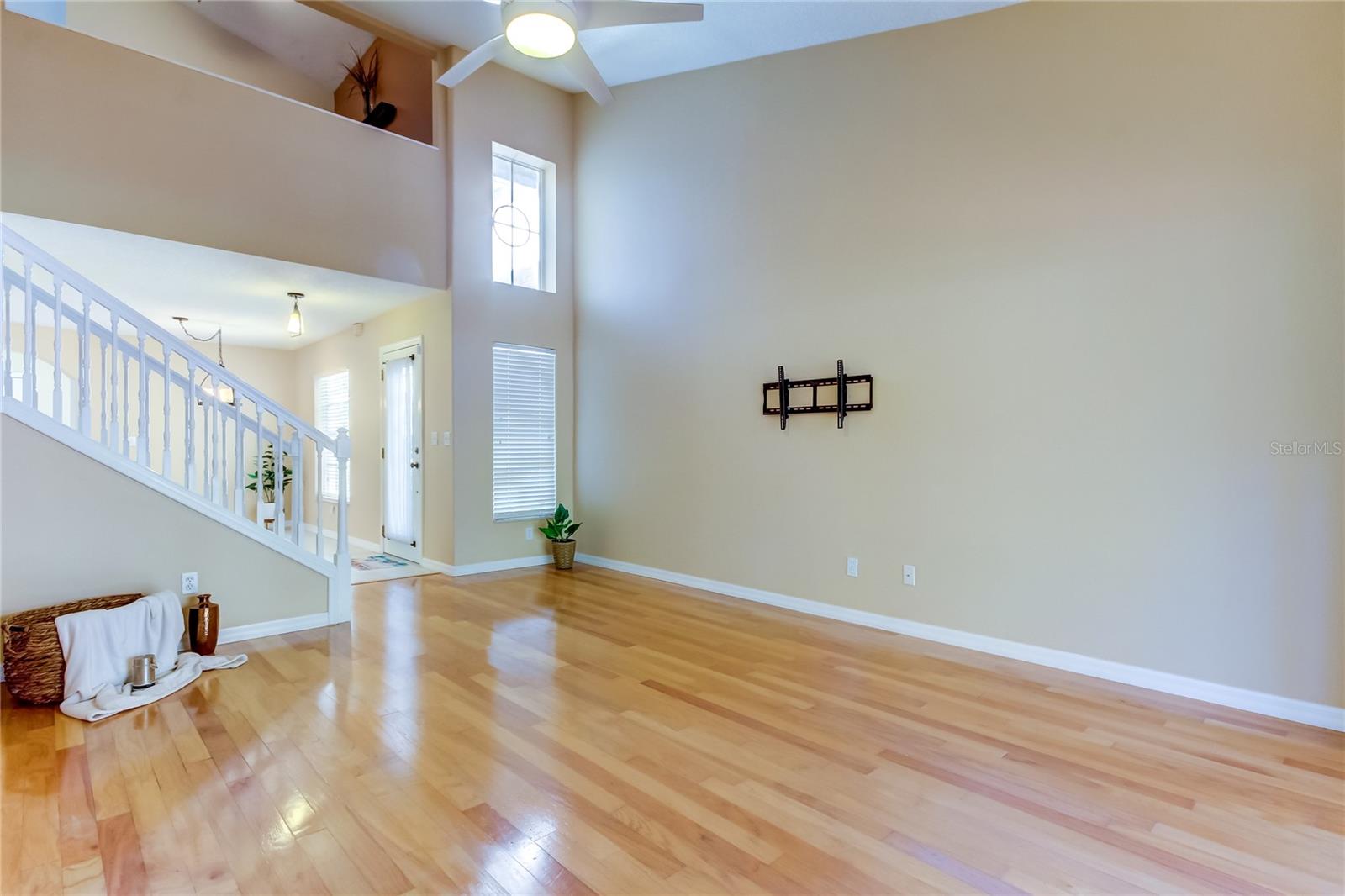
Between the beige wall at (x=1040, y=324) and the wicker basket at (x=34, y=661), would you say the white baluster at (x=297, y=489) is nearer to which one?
the wicker basket at (x=34, y=661)

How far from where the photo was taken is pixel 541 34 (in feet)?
9.96

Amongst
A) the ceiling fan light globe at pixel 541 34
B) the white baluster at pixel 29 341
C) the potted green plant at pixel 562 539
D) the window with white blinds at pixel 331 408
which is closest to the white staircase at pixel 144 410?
the white baluster at pixel 29 341

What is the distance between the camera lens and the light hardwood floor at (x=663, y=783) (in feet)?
5.79

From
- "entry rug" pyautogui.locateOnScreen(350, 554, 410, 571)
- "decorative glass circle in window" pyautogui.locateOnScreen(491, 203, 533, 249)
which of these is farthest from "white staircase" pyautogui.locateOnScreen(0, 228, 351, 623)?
"decorative glass circle in window" pyautogui.locateOnScreen(491, 203, 533, 249)

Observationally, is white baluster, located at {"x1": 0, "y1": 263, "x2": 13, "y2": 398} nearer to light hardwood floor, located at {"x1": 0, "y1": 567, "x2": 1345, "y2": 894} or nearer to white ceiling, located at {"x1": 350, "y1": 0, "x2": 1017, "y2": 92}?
light hardwood floor, located at {"x1": 0, "y1": 567, "x2": 1345, "y2": 894}

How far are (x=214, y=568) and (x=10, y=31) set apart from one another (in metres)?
3.21

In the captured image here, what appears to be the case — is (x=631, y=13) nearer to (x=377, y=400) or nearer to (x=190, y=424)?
(x=190, y=424)

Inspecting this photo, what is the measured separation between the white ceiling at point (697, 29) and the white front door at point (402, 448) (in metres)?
2.54

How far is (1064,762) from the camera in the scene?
240 centimetres

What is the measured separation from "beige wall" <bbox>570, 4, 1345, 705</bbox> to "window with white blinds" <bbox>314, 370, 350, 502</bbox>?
4350 mm

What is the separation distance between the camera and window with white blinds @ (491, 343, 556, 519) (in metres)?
5.85

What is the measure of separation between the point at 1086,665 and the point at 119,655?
4.72 m

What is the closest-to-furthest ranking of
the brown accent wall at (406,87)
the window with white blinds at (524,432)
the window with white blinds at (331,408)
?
1. the brown accent wall at (406,87)
2. the window with white blinds at (524,432)
3. the window with white blinds at (331,408)

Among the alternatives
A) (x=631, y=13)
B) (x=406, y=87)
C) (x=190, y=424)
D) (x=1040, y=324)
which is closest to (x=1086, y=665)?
(x=1040, y=324)
